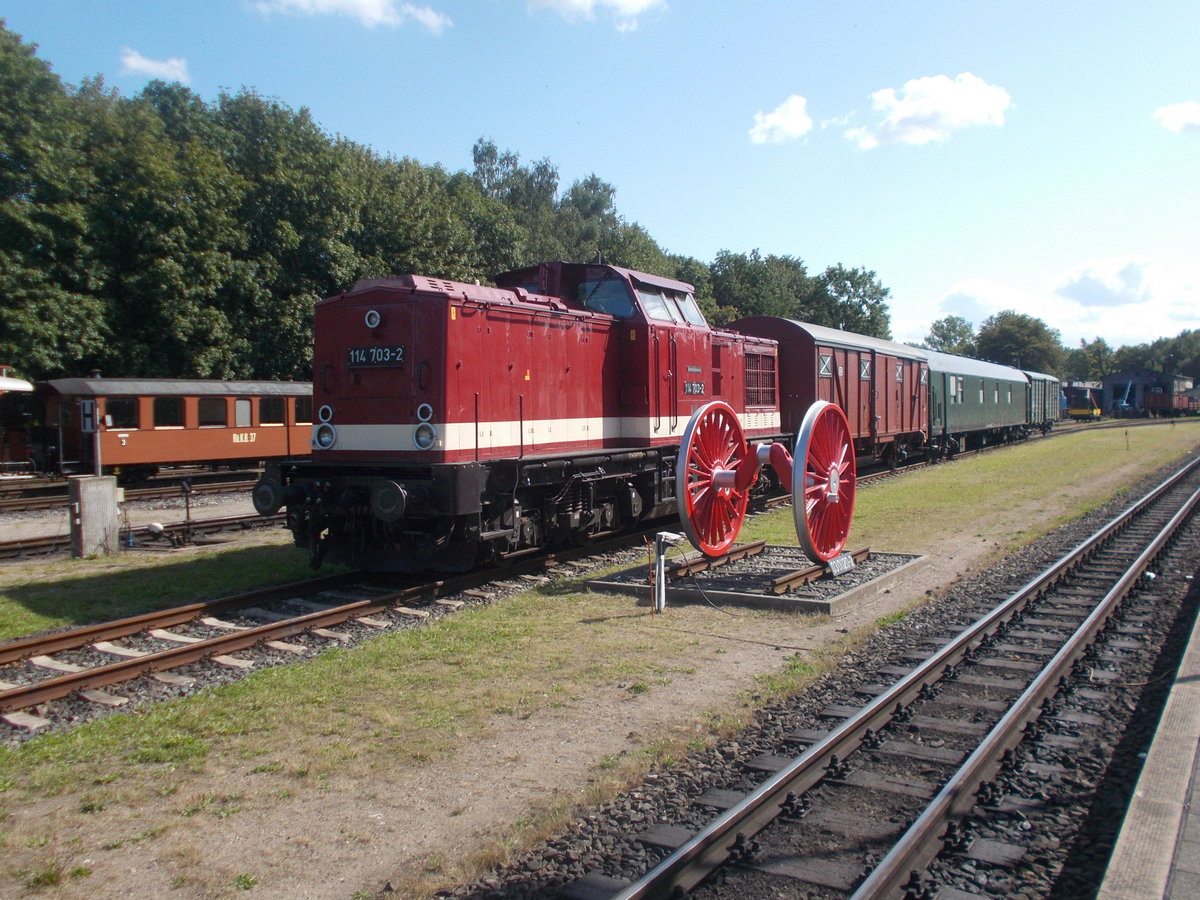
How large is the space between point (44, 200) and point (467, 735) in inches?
1126

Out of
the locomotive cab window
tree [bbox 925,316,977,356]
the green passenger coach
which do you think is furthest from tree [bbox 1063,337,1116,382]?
the locomotive cab window

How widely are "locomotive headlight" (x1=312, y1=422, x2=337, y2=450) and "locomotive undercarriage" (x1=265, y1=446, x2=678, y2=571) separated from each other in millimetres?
409

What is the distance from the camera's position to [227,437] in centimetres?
2534

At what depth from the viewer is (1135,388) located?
246 feet

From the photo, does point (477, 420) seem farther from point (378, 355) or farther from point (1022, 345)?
point (1022, 345)

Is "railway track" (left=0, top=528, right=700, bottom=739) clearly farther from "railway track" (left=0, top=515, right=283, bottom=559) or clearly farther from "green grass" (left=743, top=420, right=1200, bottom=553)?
"green grass" (left=743, top=420, right=1200, bottom=553)

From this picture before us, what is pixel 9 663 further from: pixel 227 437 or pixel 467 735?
pixel 227 437

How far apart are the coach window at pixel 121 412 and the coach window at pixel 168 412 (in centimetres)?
55

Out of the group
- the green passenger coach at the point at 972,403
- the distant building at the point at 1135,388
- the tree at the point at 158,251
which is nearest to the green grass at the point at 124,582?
the tree at the point at 158,251

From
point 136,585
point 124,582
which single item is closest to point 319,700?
point 136,585

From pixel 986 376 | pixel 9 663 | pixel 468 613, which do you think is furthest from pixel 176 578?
pixel 986 376

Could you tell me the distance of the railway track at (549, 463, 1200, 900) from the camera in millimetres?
4027

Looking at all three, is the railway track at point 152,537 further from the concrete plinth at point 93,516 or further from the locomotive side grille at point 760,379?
the locomotive side grille at point 760,379

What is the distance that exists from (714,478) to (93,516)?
9228 mm
